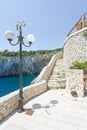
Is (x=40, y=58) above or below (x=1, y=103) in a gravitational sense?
above

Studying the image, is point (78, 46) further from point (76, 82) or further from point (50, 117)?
point (50, 117)

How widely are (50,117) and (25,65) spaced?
141ft

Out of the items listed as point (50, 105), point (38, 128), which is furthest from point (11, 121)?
point (50, 105)

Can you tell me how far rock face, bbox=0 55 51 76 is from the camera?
4345 cm

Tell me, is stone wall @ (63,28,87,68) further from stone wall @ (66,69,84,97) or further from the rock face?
the rock face

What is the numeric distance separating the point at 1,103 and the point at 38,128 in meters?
1.38

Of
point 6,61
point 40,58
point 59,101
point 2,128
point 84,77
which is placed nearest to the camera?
point 2,128

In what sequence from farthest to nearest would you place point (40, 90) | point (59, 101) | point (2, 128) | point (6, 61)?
point (6, 61), point (40, 90), point (59, 101), point (2, 128)

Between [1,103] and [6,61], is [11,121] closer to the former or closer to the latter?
[1,103]

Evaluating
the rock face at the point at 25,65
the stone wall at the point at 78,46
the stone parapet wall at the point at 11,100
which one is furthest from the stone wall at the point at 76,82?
the rock face at the point at 25,65

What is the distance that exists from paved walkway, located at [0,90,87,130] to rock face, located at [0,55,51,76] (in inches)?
1561

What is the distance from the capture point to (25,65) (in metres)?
46.6

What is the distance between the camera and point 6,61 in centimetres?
4347

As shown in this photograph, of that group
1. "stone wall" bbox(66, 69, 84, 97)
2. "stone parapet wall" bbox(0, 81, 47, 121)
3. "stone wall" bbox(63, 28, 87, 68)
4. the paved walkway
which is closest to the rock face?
"stone wall" bbox(63, 28, 87, 68)
